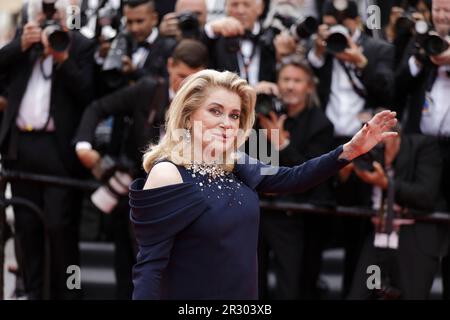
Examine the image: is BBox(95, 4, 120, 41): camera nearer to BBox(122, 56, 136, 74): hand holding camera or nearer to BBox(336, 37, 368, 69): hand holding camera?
BBox(122, 56, 136, 74): hand holding camera

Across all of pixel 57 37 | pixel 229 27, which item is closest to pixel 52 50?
pixel 57 37

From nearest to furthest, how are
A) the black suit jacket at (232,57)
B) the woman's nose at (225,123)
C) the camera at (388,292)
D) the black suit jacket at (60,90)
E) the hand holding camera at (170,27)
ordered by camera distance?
1. the woman's nose at (225,123)
2. the camera at (388,292)
3. the black suit jacket at (232,57)
4. the black suit jacket at (60,90)
5. the hand holding camera at (170,27)

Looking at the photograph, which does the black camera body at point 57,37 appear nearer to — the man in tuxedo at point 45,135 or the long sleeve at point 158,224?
the man in tuxedo at point 45,135

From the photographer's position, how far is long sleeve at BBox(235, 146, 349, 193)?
353cm

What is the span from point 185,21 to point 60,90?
881 mm

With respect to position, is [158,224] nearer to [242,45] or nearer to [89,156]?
[89,156]

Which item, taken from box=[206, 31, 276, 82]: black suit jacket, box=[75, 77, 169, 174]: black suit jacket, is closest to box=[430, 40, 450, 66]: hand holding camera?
box=[206, 31, 276, 82]: black suit jacket

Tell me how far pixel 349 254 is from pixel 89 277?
66.5 inches

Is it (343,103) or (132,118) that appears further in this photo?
(132,118)

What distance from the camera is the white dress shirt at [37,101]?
624cm

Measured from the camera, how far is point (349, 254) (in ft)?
20.1

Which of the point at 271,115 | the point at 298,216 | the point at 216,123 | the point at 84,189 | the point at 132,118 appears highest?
the point at 216,123

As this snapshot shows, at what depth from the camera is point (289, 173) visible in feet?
11.9

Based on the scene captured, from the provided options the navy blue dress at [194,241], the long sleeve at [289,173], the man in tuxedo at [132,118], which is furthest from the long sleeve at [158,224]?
the man in tuxedo at [132,118]
